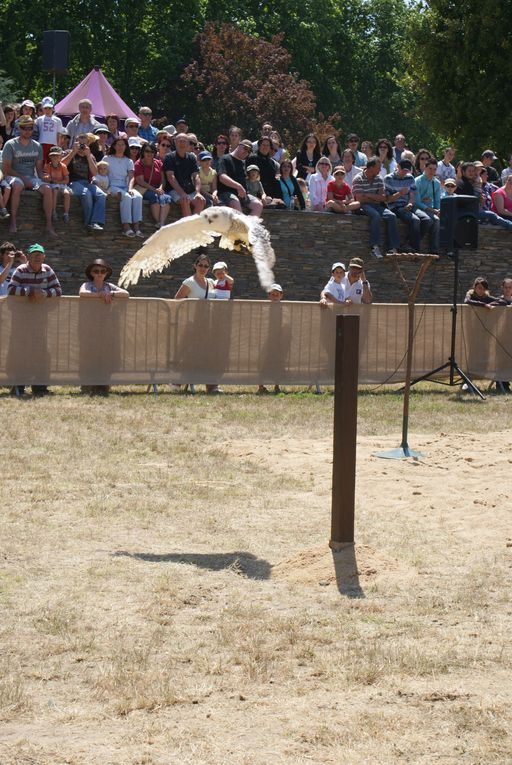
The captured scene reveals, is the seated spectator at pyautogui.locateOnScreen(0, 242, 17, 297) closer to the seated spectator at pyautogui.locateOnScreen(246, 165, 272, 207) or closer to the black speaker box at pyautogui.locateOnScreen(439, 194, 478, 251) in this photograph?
the seated spectator at pyautogui.locateOnScreen(246, 165, 272, 207)

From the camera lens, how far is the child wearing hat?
63.7 ft

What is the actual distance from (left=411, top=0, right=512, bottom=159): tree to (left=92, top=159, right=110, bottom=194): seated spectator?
14.7 m

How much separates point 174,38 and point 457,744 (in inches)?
1789

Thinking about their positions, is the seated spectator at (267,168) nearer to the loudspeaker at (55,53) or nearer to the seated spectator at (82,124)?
the seated spectator at (82,124)

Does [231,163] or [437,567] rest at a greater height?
[231,163]

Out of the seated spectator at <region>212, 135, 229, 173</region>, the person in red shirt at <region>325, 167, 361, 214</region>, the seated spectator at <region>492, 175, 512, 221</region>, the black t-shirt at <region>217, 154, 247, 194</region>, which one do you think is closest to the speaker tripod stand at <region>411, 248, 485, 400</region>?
the black t-shirt at <region>217, 154, 247, 194</region>

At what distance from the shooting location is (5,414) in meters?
14.3

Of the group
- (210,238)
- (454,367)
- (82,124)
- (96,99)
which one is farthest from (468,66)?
(210,238)

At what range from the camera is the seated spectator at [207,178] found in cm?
2022

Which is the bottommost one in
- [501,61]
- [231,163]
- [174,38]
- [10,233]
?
[10,233]

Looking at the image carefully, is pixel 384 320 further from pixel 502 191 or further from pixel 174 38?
pixel 174 38

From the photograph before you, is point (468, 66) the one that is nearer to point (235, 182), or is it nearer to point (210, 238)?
point (235, 182)

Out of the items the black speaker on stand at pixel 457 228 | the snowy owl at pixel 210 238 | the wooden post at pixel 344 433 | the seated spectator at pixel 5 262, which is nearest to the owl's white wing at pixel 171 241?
the snowy owl at pixel 210 238

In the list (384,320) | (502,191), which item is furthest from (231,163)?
(502,191)
